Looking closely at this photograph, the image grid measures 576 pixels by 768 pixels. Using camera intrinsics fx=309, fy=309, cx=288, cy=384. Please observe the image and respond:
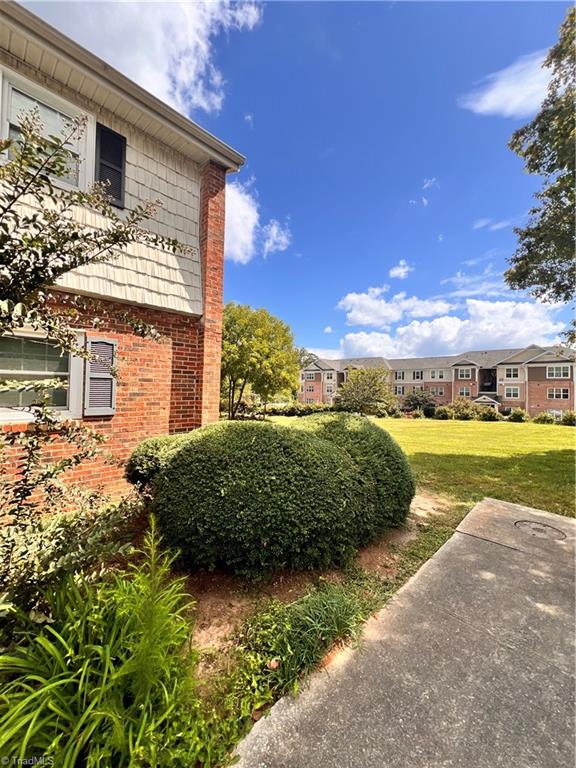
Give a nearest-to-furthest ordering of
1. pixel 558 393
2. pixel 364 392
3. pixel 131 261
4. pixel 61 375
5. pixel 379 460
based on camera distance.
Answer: pixel 379 460, pixel 61 375, pixel 131 261, pixel 364 392, pixel 558 393

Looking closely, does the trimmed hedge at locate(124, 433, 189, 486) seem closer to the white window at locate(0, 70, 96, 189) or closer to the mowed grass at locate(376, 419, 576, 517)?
the white window at locate(0, 70, 96, 189)

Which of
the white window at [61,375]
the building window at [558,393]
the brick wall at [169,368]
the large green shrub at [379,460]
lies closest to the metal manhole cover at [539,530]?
the large green shrub at [379,460]

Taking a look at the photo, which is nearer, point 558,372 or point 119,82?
point 119,82

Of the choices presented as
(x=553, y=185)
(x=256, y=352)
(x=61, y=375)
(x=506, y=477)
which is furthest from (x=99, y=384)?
(x=553, y=185)

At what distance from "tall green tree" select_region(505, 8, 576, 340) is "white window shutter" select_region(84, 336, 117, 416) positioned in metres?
9.73

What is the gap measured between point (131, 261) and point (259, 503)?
4152 mm

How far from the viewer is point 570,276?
848cm

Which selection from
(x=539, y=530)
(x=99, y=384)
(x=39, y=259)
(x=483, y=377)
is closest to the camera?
(x=39, y=259)

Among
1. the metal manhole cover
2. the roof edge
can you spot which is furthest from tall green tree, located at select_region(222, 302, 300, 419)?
the metal manhole cover

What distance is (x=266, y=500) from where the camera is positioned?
2695mm

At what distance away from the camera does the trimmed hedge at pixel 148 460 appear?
3846 millimetres

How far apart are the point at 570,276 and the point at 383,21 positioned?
24.9 ft

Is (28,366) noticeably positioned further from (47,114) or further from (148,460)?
(47,114)

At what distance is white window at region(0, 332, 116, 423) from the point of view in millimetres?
3891
